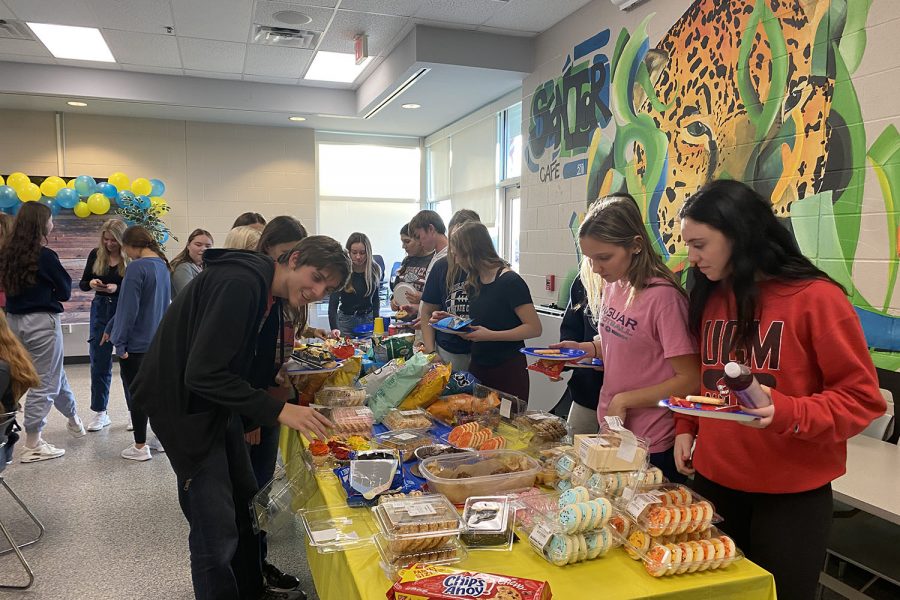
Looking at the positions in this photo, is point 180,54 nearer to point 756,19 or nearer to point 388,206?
point 388,206

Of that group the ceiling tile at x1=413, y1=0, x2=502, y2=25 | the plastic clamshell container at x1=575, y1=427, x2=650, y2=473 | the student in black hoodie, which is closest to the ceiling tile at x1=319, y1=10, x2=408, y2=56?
the ceiling tile at x1=413, y1=0, x2=502, y2=25

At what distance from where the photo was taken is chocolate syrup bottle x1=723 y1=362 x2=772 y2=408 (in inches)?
44.7

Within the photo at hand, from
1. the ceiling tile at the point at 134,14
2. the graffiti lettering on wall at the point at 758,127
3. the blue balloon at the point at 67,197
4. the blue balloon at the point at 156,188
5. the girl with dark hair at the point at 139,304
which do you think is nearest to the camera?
the graffiti lettering on wall at the point at 758,127

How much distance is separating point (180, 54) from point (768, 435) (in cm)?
605

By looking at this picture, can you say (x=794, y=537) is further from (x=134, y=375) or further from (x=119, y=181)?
(x=119, y=181)

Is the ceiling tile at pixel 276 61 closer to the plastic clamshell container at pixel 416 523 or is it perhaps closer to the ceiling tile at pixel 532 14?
the ceiling tile at pixel 532 14

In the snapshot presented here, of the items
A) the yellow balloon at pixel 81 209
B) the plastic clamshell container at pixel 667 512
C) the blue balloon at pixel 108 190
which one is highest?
the blue balloon at pixel 108 190

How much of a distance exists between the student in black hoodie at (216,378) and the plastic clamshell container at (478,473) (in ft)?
1.23

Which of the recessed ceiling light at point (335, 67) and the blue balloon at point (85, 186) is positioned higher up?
the recessed ceiling light at point (335, 67)

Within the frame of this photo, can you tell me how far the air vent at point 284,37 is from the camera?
4969mm

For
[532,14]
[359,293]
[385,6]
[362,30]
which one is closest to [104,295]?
[359,293]

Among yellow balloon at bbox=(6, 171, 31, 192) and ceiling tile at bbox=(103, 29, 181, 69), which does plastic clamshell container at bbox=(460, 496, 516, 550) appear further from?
yellow balloon at bbox=(6, 171, 31, 192)

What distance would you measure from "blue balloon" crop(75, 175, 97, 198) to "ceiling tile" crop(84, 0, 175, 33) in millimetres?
2635

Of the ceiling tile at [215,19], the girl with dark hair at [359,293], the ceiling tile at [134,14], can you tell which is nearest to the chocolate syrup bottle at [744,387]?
the girl with dark hair at [359,293]
